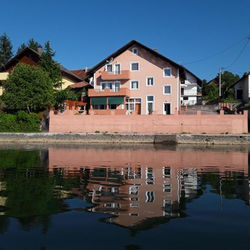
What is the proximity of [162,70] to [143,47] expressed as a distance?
500 centimetres

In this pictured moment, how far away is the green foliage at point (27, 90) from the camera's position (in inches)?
1716

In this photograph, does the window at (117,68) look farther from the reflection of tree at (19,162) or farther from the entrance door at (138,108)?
the reflection of tree at (19,162)

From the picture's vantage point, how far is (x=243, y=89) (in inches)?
2240

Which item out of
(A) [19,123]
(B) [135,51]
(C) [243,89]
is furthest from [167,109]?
(A) [19,123]

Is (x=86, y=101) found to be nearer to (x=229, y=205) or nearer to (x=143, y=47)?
(x=143, y=47)

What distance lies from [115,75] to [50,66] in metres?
11.4

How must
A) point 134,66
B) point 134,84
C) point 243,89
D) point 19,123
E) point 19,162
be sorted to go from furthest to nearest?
point 243,89 → point 134,84 → point 134,66 → point 19,123 → point 19,162

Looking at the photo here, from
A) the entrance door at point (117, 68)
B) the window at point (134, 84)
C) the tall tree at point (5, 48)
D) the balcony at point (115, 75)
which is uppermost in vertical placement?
the tall tree at point (5, 48)

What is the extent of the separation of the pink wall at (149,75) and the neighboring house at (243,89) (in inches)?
582

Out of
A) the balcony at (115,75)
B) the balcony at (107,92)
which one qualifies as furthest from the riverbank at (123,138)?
Answer: the balcony at (115,75)

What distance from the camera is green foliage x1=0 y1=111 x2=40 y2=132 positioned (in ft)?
140

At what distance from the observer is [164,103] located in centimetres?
4862

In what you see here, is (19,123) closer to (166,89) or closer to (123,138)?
(123,138)

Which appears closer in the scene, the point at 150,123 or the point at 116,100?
the point at 150,123
